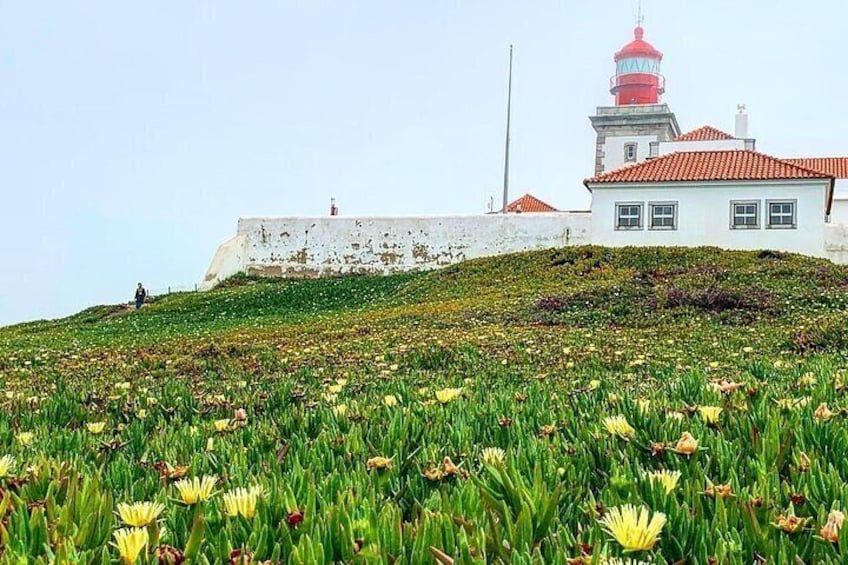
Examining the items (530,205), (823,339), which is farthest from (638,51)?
(823,339)

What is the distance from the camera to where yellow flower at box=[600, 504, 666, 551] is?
1.32 meters

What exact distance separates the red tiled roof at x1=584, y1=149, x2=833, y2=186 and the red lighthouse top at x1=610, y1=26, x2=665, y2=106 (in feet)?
61.1

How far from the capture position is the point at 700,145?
34.2 metres

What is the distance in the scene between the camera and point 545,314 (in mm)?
13836

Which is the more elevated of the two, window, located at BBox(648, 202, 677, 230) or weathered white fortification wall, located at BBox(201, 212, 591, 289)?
window, located at BBox(648, 202, 677, 230)

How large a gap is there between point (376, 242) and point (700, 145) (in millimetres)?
12986

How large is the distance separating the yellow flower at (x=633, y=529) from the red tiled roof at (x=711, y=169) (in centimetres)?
2872

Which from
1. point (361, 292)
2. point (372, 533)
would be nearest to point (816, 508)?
point (372, 533)

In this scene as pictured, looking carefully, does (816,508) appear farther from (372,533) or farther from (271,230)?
(271,230)

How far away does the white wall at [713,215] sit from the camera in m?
28.0

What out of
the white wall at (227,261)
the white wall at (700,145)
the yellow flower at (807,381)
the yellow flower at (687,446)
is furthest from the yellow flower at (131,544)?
the white wall at (700,145)

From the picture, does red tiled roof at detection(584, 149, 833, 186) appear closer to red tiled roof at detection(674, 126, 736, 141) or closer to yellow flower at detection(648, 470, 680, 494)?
red tiled roof at detection(674, 126, 736, 141)

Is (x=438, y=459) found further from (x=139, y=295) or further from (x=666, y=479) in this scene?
(x=139, y=295)

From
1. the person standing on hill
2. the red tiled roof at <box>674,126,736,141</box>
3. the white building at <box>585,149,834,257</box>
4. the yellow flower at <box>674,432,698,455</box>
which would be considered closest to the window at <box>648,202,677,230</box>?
the white building at <box>585,149,834,257</box>
